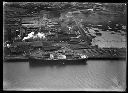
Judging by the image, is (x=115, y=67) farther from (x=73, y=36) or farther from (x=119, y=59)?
(x=73, y=36)

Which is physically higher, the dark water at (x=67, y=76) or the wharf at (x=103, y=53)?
the wharf at (x=103, y=53)

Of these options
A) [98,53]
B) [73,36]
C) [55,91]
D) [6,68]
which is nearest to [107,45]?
[98,53]

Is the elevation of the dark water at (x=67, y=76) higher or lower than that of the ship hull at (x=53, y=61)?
lower

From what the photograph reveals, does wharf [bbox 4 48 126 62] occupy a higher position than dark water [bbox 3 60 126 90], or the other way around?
wharf [bbox 4 48 126 62]

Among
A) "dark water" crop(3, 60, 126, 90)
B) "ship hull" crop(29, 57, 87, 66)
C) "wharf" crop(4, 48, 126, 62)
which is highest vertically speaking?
"wharf" crop(4, 48, 126, 62)

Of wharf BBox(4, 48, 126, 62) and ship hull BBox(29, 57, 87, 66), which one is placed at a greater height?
wharf BBox(4, 48, 126, 62)

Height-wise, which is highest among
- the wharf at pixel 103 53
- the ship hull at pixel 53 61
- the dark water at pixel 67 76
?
the wharf at pixel 103 53
